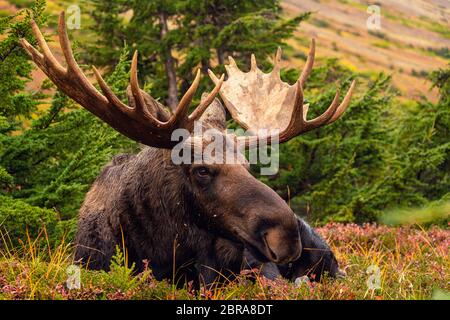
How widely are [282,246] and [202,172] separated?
86 centimetres

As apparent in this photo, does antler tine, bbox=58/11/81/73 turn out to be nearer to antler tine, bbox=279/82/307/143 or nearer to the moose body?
the moose body

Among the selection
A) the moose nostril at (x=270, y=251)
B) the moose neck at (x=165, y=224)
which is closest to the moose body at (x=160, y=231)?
the moose neck at (x=165, y=224)

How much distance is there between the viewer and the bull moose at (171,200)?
4164 millimetres

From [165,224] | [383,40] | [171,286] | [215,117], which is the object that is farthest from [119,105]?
[383,40]

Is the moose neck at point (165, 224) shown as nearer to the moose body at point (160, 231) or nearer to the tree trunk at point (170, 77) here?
the moose body at point (160, 231)

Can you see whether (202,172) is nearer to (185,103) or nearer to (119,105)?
(185,103)

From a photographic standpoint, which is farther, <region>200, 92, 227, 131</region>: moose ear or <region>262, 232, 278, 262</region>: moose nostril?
<region>200, 92, 227, 131</region>: moose ear

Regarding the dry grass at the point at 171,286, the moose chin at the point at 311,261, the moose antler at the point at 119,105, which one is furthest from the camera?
the moose chin at the point at 311,261

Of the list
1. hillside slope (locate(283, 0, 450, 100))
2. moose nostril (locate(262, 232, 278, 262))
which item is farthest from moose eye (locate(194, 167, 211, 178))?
hillside slope (locate(283, 0, 450, 100))

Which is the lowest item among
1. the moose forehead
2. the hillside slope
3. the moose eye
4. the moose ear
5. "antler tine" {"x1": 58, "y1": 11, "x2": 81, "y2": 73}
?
the hillside slope

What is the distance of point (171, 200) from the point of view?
182 inches

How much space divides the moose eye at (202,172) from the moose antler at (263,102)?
78 centimetres

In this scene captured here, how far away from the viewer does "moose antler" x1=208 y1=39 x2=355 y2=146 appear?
17.2ft
